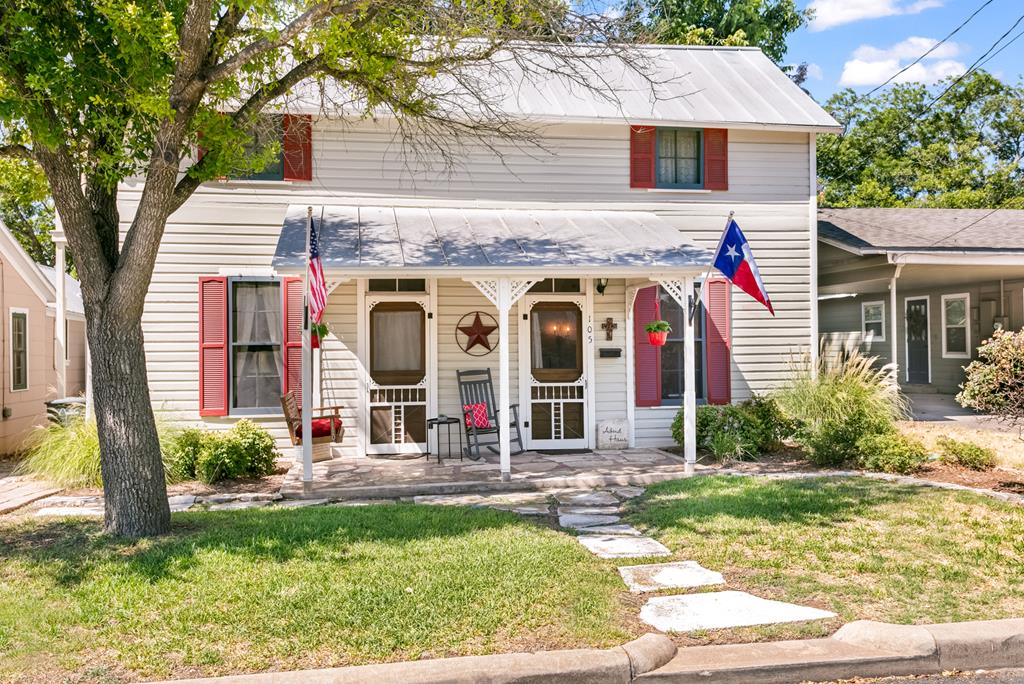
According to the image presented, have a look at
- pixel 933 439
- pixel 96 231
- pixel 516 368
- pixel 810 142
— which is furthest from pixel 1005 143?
pixel 96 231

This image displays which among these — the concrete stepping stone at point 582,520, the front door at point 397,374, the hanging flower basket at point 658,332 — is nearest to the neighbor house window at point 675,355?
the hanging flower basket at point 658,332

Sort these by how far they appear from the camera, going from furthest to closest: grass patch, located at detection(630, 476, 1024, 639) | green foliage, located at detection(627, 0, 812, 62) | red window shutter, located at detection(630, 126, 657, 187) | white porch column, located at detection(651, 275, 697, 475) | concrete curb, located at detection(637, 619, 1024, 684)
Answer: green foliage, located at detection(627, 0, 812, 62) < red window shutter, located at detection(630, 126, 657, 187) < white porch column, located at detection(651, 275, 697, 475) < grass patch, located at detection(630, 476, 1024, 639) < concrete curb, located at detection(637, 619, 1024, 684)

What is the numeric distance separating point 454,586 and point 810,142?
928cm

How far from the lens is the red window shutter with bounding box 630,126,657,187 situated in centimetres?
1093

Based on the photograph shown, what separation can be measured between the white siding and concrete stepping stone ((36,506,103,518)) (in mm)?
2392

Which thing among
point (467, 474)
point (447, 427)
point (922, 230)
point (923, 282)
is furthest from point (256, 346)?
point (923, 282)

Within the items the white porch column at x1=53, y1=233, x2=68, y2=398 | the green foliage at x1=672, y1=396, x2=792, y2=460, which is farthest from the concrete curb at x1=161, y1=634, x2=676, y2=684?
the white porch column at x1=53, y1=233, x2=68, y2=398

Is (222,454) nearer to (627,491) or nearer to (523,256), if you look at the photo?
(523,256)

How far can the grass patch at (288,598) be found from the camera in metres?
3.83

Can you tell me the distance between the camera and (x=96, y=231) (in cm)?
600

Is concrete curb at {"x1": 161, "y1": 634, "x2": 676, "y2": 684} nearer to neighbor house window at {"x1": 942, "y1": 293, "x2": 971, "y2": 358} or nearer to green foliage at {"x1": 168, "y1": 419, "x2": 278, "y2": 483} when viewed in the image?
green foliage at {"x1": 168, "y1": 419, "x2": 278, "y2": 483}

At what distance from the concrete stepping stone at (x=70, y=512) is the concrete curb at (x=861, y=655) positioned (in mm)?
5679

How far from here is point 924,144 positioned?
95.8 ft

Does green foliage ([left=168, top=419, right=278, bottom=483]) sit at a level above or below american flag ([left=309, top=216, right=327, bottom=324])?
below
